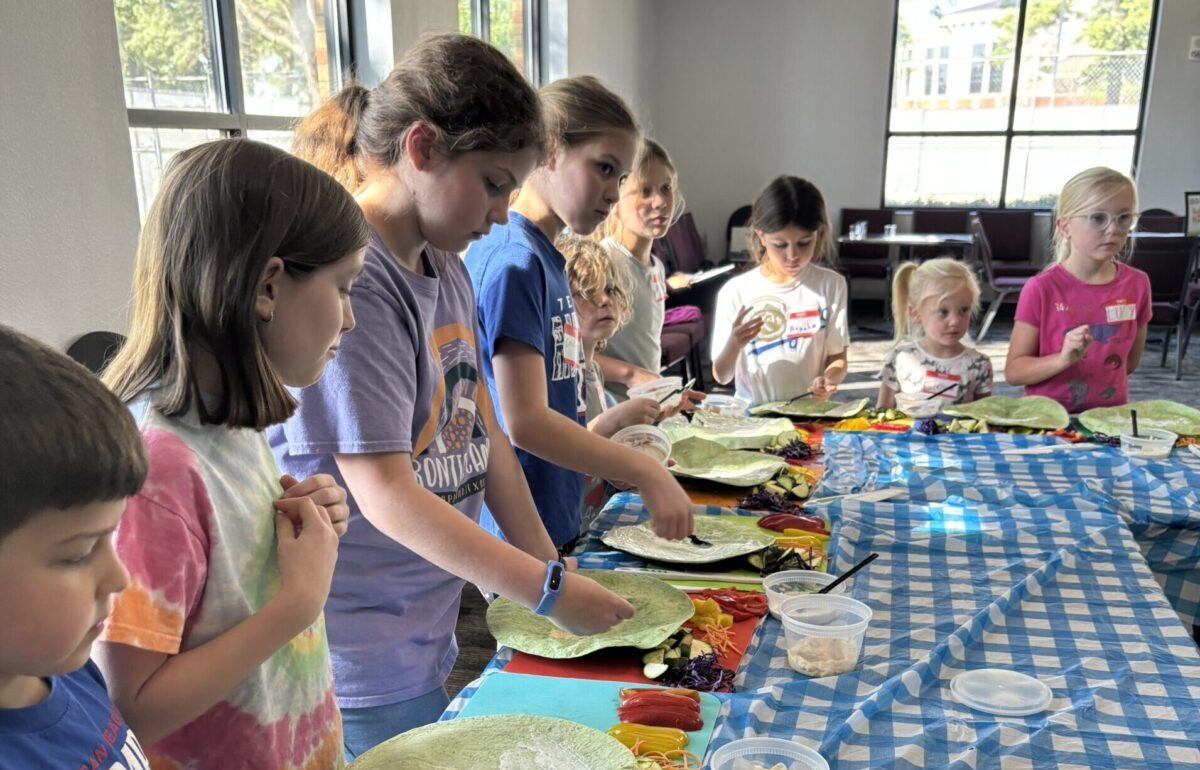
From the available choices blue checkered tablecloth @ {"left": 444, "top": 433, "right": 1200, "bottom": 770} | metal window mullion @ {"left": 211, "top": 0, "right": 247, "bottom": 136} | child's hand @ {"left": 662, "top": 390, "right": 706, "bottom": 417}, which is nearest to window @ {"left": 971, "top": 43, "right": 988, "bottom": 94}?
child's hand @ {"left": 662, "top": 390, "right": 706, "bottom": 417}

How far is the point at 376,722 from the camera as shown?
1149mm

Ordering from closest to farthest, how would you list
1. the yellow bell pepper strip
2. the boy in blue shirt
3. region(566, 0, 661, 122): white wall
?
the boy in blue shirt, the yellow bell pepper strip, region(566, 0, 661, 122): white wall

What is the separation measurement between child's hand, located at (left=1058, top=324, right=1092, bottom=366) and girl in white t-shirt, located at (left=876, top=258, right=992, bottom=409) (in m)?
0.21

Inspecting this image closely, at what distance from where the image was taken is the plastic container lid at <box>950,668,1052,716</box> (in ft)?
3.54

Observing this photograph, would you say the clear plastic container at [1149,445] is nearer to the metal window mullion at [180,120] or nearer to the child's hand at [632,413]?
the child's hand at [632,413]

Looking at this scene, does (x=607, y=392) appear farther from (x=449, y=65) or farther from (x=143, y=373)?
(x=143, y=373)

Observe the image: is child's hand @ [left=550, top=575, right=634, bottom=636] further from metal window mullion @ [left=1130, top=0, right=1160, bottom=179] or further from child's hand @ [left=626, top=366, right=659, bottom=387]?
metal window mullion @ [left=1130, top=0, right=1160, bottom=179]

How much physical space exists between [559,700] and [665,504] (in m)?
0.33

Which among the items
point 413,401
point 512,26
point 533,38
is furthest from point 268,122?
point 533,38

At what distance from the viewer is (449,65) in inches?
44.4

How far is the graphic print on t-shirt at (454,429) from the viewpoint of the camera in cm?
119

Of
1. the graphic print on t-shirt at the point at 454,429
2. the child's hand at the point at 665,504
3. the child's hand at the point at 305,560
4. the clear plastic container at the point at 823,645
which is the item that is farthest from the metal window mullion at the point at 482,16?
the child's hand at the point at 305,560

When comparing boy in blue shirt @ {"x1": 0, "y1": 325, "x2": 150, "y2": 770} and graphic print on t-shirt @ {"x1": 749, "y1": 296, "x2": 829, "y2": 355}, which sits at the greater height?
boy in blue shirt @ {"x1": 0, "y1": 325, "x2": 150, "y2": 770}

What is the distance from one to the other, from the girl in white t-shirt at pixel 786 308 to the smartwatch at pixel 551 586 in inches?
69.4
